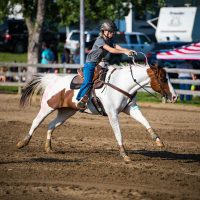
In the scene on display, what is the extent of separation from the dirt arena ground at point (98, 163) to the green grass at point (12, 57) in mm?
24325

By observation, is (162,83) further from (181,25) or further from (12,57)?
(12,57)

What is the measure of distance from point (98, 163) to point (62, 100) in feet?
5.97

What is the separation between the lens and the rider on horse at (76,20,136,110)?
1199cm

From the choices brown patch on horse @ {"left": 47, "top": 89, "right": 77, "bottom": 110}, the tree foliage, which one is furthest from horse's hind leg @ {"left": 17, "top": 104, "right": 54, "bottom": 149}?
the tree foliage

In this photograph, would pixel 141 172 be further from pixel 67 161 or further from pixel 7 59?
pixel 7 59

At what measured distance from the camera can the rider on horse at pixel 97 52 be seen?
12.0m

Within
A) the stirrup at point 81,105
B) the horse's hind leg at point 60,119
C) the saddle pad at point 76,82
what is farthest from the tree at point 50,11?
the stirrup at point 81,105

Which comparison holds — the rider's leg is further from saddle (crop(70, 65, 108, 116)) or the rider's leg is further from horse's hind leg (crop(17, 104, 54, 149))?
horse's hind leg (crop(17, 104, 54, 149))

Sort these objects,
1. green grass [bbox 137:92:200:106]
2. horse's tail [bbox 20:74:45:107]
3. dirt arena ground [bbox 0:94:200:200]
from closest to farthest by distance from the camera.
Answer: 1. dirt arena ground [bbox 0:94:200:200]
2. horse's tail [bbox 20:74:45:107]
3. green grass [bbox 137:92:200:106]

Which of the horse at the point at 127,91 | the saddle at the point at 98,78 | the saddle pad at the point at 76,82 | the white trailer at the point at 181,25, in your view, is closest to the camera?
the horse at the point at 127,91

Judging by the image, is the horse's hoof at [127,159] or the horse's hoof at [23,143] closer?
the horse's hoof at [127,159]

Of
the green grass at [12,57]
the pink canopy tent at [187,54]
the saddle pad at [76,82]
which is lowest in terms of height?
the green grass at [12,57]

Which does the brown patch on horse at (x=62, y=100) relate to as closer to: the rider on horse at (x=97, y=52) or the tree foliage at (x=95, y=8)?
the rider on horse at (x=97, y=52)

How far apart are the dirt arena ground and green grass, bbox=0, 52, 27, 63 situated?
24325mm
